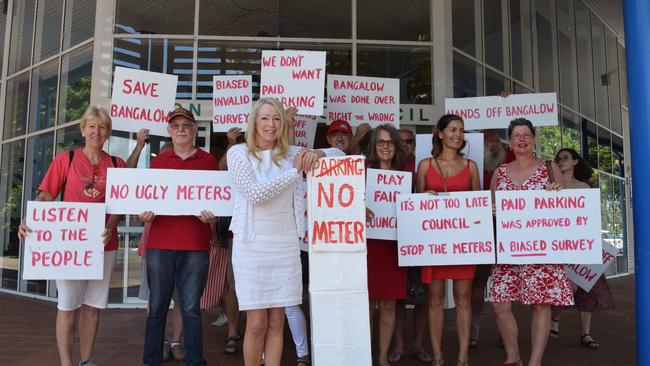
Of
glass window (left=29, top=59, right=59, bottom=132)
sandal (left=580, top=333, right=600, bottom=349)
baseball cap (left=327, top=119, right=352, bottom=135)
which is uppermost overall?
glass window (left=29, top=59, right=59, bottom=132)

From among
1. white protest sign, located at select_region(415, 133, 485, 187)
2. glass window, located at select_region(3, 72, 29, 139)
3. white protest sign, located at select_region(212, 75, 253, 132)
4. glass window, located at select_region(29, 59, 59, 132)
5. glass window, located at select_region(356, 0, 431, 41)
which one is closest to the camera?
white protest sign, located at select_region(415, 133, 485, 187)

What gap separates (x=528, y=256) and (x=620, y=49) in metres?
15.3

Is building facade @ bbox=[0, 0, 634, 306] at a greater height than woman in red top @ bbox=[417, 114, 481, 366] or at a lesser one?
greater

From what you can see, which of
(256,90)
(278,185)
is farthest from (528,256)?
(256,90)

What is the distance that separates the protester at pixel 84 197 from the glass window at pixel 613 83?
15067 mm

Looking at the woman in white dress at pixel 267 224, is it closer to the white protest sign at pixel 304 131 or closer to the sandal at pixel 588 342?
the white protest sign at pixel 304 131

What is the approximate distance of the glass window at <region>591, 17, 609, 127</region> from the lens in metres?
14.1

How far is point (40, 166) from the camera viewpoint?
8.36m

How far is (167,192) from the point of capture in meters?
3.53

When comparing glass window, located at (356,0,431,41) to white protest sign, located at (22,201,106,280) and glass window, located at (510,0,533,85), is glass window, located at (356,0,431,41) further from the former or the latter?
white protest sign, located at (22,201,106,280)

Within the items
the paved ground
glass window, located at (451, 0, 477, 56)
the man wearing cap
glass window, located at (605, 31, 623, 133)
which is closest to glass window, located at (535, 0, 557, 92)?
glass window, located at (451, 0, 477, 56)

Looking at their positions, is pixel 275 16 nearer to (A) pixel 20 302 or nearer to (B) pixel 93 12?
(B) pixel 93 12

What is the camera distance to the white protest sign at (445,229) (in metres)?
3.65

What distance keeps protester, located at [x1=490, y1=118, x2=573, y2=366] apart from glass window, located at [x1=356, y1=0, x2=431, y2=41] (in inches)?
181
